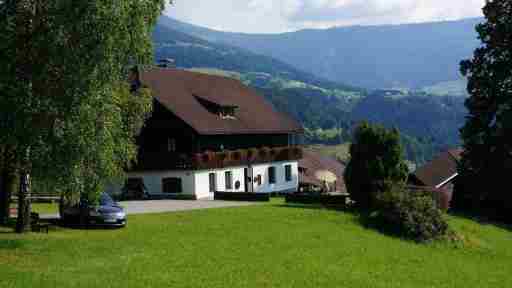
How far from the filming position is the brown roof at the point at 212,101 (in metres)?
53.6

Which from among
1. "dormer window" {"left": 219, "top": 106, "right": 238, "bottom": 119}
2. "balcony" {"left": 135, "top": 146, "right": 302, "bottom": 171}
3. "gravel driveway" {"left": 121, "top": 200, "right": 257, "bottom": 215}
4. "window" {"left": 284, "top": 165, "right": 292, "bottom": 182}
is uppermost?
"dormer window" {"left": 219, "top": 106, "right": 238, "bottom": 119}

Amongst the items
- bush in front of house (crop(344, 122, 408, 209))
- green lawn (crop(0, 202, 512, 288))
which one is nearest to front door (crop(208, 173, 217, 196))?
bush in front of house (crop(344, 122, 408, 209))

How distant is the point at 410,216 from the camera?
33812 millimetres

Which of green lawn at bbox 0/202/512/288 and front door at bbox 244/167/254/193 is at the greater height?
front door at bbox 244/167/254/193

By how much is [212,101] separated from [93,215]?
92.3 ft

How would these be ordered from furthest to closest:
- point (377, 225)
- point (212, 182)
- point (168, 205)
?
point (212, 182), point (168, 205), point (377, 225)

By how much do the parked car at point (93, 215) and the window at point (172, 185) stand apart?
20.9 m

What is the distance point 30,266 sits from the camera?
20.0m

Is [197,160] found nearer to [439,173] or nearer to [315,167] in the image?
[439,173]

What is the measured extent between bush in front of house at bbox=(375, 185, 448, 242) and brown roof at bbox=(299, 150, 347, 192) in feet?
162

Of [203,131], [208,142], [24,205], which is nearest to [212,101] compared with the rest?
[208,142]

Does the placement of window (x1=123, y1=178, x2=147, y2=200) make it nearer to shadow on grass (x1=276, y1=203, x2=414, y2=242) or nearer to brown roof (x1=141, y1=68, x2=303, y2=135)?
brown roof (x1=141, y1=68, x2=303, y2=135)

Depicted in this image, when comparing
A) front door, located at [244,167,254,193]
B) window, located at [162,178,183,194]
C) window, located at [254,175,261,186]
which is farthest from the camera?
window, located at [254,175,261,186]

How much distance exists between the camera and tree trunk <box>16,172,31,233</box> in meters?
24.3
